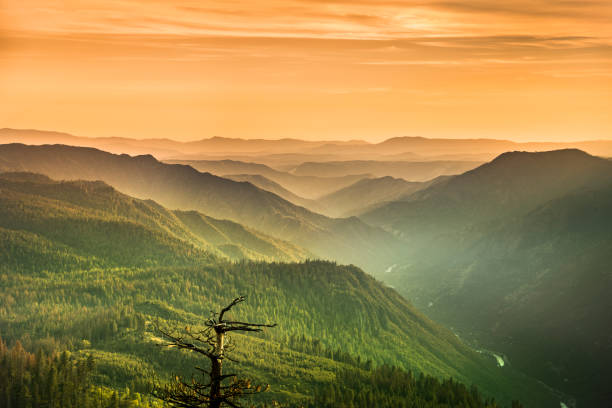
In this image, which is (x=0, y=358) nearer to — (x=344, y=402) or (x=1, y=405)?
(x=1, y=405)

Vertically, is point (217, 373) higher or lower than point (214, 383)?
higher

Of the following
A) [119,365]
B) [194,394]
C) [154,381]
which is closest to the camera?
[194,394]

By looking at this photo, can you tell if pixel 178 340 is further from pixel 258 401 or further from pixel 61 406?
pixel 258 401

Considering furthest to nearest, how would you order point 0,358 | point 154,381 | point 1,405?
point 154,381, point 0,358, point 1,405

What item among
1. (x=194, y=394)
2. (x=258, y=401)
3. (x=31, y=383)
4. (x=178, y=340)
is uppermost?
(x=178, y=340)

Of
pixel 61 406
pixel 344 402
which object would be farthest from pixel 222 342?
pixel 344 402

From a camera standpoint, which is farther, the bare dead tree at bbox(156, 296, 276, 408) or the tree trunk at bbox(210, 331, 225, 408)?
→ the bare dead tree at bbox(156, 296, 276, 408)

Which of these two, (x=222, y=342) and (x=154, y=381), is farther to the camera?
(x=154, y=381)

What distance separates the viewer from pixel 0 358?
16750 cm

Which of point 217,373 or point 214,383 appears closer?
point 217,373

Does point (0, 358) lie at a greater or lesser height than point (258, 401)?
greater

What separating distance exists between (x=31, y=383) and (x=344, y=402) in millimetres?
99134

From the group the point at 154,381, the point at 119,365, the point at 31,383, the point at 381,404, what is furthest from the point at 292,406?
the point at 31,383

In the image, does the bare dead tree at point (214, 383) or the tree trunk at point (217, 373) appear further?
the bare dead tree at point (214, 383)
